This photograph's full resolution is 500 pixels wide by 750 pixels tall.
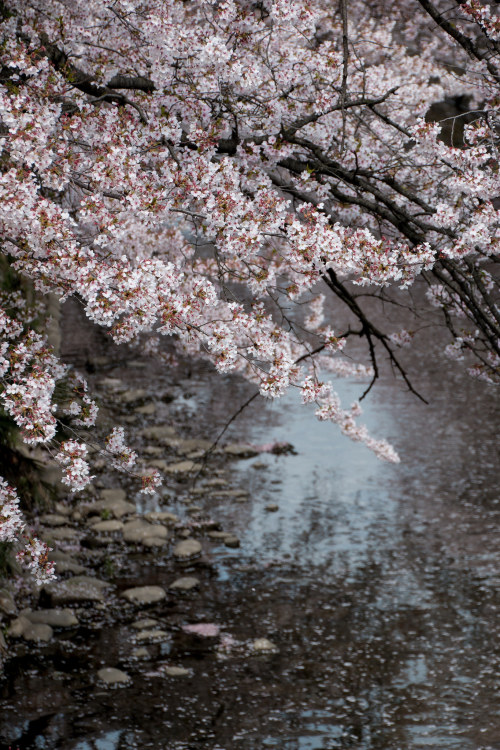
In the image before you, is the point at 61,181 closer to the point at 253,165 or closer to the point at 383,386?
the point at 253,165

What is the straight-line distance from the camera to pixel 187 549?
37.3 ft

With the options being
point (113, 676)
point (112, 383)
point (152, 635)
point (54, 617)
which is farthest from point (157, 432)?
point (113, 676)

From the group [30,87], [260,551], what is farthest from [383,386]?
[30,87]

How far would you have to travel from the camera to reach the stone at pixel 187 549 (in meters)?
11.2

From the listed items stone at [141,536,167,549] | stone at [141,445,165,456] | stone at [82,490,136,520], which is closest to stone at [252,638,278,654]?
stone at [141,536,167,549]

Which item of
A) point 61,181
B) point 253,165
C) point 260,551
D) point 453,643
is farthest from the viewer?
point 260,551

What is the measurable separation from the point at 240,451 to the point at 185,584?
5.13m

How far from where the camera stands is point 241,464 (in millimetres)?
14836

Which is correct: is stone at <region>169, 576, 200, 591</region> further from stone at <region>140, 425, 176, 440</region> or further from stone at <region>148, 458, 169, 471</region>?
stone at <region>140, 425, 176, 440</region>

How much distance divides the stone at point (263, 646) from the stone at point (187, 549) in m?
2.18

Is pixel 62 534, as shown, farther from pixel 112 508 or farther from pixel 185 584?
pixel 185 584

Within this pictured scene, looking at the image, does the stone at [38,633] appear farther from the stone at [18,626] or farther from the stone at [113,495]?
the stone at [113,495]

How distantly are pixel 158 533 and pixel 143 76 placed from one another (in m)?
6.89

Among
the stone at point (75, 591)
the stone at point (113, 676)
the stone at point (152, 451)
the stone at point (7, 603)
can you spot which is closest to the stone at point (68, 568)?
the stone at point (75, 591)
